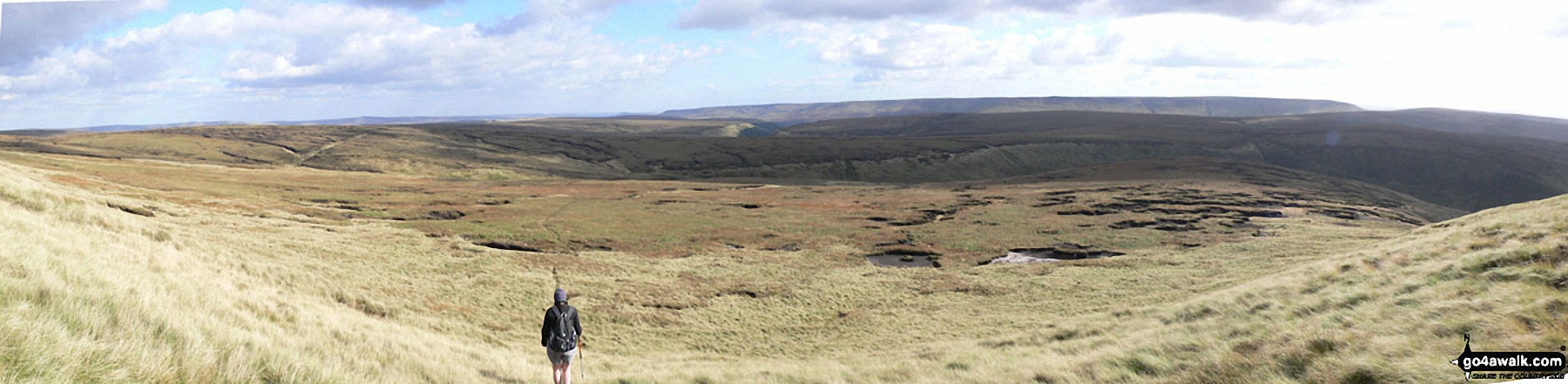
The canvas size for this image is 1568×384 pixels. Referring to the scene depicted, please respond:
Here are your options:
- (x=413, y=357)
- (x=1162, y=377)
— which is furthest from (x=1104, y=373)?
(x=413, y=357)

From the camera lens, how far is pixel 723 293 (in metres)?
29.5

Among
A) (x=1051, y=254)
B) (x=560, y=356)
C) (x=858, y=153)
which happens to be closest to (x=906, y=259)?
(x=1051, y=254)

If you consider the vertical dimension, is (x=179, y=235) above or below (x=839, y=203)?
above

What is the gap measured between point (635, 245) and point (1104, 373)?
31.6 meters

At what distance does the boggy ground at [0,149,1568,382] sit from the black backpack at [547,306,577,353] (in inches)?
101

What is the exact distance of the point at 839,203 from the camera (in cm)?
6775

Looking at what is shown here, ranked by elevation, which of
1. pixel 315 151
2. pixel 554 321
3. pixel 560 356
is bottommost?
pixel 315 151

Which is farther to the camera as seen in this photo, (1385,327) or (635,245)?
(635,245)

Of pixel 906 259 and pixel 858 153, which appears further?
pixel 858 153

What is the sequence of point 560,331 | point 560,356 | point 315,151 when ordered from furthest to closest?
1. point 315,151
2. point 560,356
3. point 560,331

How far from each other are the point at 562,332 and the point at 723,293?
17.2 m

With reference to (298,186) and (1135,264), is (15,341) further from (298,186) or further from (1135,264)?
(298,186)

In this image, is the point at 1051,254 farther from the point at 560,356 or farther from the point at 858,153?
the point at 858,153

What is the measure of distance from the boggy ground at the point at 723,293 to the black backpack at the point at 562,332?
258 cm
